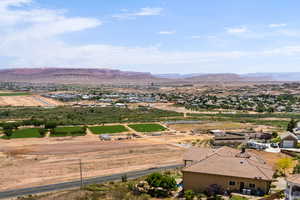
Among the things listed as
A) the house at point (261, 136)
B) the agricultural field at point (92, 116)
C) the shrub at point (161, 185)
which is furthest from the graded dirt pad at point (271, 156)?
the agricultural field at point (92, 116)

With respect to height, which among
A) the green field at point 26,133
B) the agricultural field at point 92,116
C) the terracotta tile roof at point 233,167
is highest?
the terracotta tile roof at point 233,167

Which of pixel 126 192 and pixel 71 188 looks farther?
pixel 71 188

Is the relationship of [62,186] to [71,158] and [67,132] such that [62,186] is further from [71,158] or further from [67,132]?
[67,132]

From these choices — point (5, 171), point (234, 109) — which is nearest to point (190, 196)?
point (5, 171)

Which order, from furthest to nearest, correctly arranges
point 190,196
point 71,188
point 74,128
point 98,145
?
point 74,128 < point 98,145 < point 71,188 < point 190,196

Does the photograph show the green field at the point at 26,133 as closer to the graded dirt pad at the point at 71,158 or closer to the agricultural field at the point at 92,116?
the graded dirt pad at the point at 71,158

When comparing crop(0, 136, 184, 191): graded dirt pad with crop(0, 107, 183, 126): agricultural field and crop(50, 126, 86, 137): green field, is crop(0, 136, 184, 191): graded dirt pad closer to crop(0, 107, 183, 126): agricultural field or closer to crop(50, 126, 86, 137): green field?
crop(50, 126, 86, 137): green field

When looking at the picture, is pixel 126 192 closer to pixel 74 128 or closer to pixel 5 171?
pixel 5 171

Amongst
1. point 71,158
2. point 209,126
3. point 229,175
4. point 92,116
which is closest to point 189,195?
point 229,175
